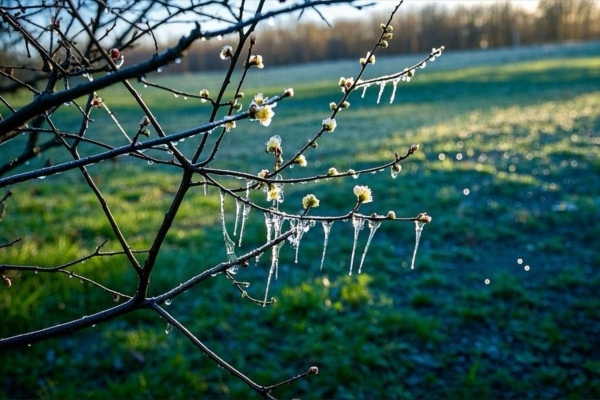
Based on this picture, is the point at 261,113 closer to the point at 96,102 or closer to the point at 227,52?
the point at 227,52

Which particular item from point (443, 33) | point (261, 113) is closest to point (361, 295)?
point (261, 113)

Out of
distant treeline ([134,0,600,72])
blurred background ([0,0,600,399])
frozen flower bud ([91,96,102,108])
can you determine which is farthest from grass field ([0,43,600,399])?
distant treeline ([134,0,600,72])

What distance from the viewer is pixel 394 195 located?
7.70 m

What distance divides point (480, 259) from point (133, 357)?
12.3 feet

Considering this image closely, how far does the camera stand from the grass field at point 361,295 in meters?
3.81

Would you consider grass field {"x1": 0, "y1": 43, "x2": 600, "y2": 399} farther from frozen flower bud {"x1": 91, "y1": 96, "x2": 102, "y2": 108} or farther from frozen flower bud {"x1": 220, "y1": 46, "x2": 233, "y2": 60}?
frozen flower bud {"x1": 220, "y1": 46, "x2": 233, "y2": 60}

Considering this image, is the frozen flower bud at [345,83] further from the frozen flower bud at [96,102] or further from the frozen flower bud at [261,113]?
the frozen flower bud at [96,102]

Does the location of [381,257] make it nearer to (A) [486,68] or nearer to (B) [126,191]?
(B) [126,191]

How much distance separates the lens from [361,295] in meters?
4.78

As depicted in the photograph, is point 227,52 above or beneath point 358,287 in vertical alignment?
above

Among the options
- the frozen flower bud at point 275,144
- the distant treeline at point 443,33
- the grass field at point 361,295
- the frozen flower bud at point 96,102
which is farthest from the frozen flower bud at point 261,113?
the distant treeline at point 443,33

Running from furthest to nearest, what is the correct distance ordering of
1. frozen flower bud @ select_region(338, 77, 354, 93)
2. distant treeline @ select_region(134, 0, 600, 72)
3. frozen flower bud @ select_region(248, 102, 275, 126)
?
distant treeline @ select_region(134, 0, 600, 72)
frozen flower bud @ select_region(338, 77, 354, 93)
frozen flower bud @ select_region(248, 102, 275, 126)

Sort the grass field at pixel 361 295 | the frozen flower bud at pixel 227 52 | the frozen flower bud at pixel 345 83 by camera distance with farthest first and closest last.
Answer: the grass field at pixel 361 295, the frozen flower bud at pixel 345 83, the frozen flower bud at pixel 227 52

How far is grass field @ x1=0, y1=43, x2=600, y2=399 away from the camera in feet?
12.5
